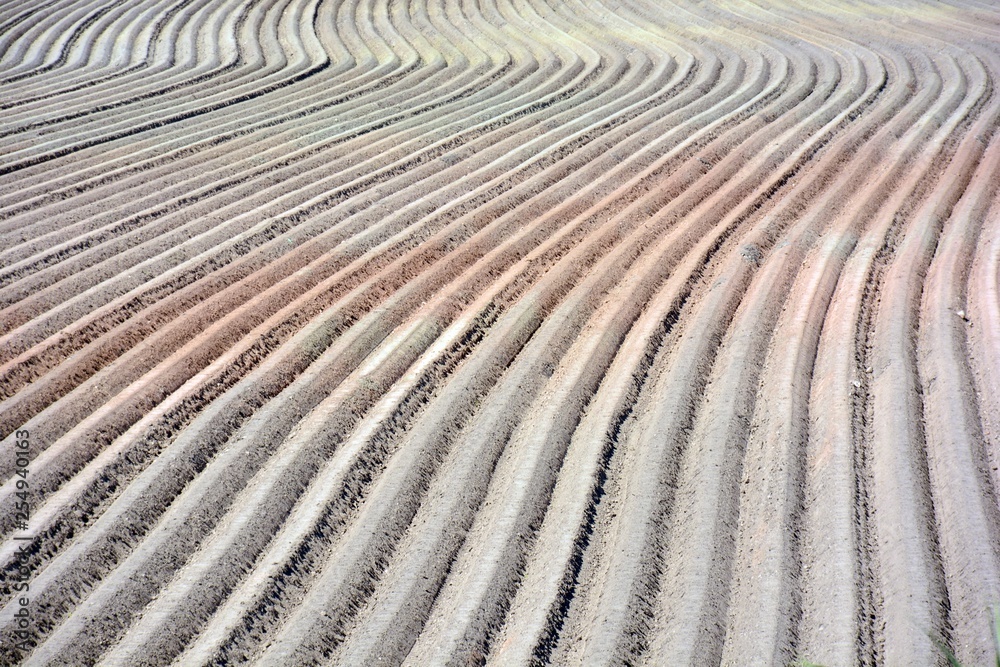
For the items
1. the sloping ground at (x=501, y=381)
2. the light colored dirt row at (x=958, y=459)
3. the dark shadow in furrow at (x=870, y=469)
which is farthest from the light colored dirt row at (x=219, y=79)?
the light colored dirt row at (x=958, y=459)

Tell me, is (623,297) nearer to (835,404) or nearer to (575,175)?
(835,404)

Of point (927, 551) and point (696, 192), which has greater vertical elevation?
Result: point (696, 192)

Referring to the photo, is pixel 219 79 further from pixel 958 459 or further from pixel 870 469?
pixel 958 459

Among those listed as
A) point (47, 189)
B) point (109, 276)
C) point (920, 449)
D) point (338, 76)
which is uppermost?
point (338, 76)

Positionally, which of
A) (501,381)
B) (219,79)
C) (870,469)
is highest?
(219,79)

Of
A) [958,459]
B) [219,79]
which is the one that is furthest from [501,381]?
[219,79]

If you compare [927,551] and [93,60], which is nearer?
[927,551]

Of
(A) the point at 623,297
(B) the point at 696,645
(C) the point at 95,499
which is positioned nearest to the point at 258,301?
(C) the point at 95,499

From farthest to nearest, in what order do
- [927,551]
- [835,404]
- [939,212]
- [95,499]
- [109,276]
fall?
[939,212], [109,276], [835,404], [95,499], [927,551]
